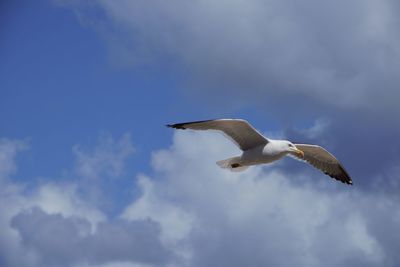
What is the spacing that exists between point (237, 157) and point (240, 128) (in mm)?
728

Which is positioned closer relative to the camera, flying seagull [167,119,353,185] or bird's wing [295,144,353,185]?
flying seagull [167,119,353,185]

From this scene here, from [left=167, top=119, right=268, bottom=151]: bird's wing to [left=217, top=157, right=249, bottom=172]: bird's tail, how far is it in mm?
350

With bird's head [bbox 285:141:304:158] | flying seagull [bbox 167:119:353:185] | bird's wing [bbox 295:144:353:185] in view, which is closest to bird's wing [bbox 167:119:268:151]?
flying seagull [bbox 167:119:353:185]

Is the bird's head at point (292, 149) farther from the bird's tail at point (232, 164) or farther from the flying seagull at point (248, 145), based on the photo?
the bird's tail at point (232, 164)

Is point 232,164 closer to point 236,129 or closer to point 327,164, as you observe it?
point 236,129

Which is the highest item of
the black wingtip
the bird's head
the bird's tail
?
the bird's head

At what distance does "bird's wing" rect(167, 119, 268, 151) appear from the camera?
15.2 metres

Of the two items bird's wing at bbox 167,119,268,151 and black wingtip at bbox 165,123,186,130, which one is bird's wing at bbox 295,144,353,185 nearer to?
bird's wing at bbox 167,119,268,151

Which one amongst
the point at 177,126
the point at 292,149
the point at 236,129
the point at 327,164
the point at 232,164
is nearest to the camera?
the point at 177,126

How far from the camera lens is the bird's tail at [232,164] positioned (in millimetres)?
16359

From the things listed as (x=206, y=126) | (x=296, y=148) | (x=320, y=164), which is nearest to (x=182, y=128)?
(x=206, y=126)

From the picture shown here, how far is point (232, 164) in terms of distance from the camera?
53.9 feet

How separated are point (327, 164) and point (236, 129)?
13.8 ft

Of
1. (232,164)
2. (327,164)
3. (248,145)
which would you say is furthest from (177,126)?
(327,164)
